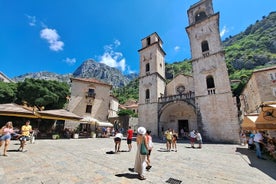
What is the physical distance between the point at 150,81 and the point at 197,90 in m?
7.45

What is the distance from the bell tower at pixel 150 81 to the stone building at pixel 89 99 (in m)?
7.07

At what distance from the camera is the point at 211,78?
17734 millimetres

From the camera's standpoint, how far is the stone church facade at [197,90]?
15.0 metres

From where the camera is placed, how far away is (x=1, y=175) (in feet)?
11.9

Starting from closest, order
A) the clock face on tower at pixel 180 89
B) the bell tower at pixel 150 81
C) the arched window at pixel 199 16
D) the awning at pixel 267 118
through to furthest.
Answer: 1. the awning at pixel 267 118
2. the bell tower at pixel 150 81
3. the arched window at pixel 199 16
4. the clock face on tower at pixel 180 89

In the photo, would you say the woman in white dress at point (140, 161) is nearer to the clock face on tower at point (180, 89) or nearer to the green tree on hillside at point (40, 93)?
the clock face on tower at point (180, 89)

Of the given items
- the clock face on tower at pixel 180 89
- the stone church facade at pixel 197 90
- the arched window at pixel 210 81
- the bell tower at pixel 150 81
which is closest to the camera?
the stone church facade at pixel 197 90

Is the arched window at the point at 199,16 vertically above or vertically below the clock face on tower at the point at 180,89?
above

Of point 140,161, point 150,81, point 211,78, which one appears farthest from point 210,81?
→ point 140,161

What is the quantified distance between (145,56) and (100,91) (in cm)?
1047

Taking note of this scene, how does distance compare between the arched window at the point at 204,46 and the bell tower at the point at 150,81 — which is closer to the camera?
the arched window at the point at 204,46

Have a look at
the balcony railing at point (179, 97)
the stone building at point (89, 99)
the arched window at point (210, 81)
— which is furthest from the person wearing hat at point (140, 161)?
the stone building at point (89, 99)

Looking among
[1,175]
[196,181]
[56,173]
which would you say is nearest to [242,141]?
[196,181]

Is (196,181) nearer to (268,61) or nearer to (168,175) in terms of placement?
(168,175)
